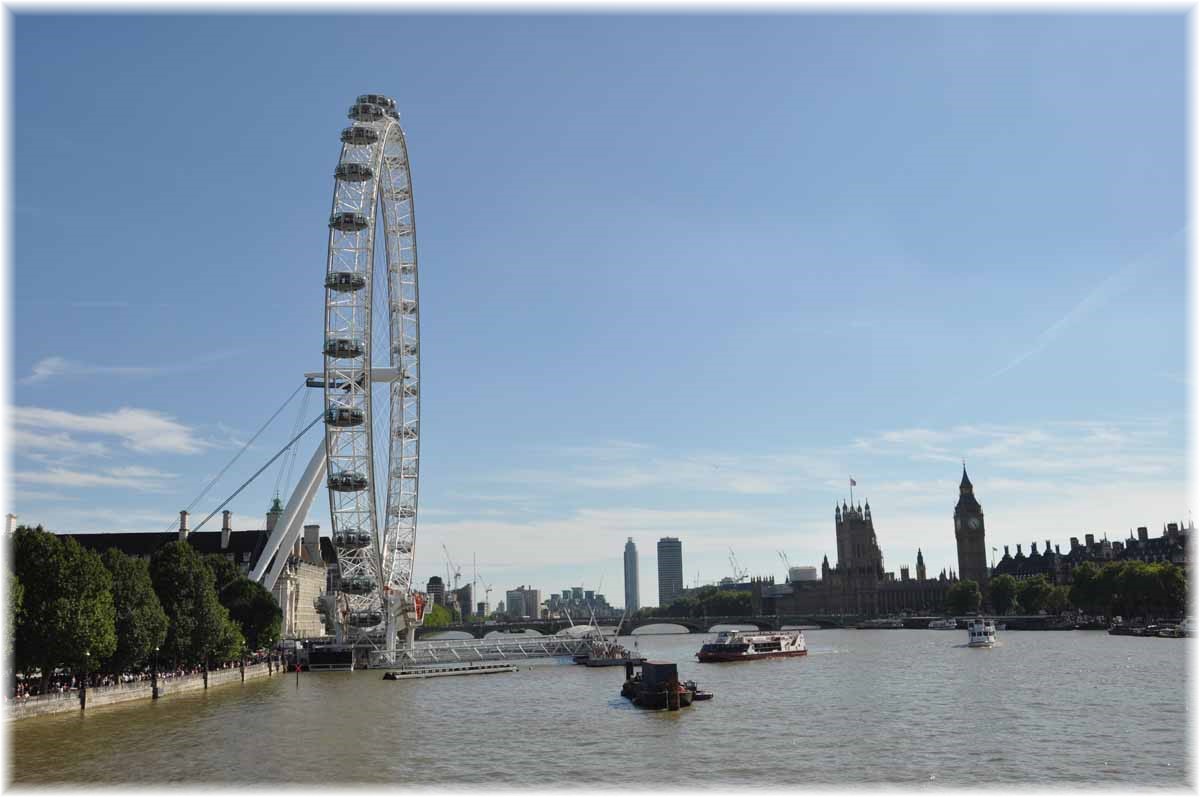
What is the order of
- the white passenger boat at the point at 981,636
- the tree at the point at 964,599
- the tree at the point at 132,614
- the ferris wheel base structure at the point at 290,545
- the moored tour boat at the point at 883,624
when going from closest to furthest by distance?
the tree at the point at 132,614
the ferris wheel base structure at the point at 290,545
the white passenger boat at the point at 981,636
the tree at the point at 964,599
the moored tour boat at the point at 883,624

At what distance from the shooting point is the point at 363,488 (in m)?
76.6

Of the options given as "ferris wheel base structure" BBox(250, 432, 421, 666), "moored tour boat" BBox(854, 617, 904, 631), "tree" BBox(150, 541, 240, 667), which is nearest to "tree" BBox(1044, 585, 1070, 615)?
"moored tour boat" BBox(854, 617, 904, 631)

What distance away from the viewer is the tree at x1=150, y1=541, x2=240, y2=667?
58.9 m

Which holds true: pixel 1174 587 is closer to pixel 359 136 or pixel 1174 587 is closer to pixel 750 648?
pixel 750 648

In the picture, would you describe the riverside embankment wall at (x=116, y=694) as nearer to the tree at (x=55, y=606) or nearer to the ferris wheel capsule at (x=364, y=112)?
the tree at (x=55, y=606)

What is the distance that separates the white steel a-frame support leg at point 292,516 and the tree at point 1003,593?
122807 mm

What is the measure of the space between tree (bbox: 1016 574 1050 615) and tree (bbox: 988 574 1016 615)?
674 centimetres

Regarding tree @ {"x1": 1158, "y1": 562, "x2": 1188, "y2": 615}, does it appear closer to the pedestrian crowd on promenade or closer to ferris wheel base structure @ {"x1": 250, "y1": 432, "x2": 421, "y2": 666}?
ferris wheel base structure @ {"x1": 250, "y1": 432, "x2": 421, "y2": 666}

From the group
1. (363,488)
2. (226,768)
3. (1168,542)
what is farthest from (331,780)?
(1168,542)

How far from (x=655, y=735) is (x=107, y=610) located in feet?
80.1

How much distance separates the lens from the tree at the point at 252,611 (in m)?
76.4

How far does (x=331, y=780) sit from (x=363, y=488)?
154 feet

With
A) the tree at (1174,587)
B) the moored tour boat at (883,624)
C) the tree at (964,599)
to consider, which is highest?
the tree at (1174,587)

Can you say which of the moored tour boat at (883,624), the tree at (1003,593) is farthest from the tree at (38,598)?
the moored tour boat at (883,624)
